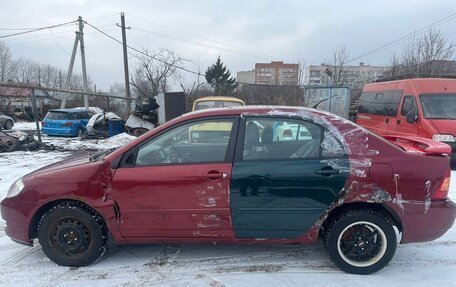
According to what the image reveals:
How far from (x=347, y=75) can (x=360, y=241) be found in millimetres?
31503

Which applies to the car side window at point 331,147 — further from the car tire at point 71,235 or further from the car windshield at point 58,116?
the car windshield at point 58,116

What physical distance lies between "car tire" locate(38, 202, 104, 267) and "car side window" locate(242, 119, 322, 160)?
5.50ft

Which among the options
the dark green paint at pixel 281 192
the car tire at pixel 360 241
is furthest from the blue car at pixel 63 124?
the car tire at pixel 360 241

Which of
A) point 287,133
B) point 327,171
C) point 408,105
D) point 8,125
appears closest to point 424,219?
point 327,171

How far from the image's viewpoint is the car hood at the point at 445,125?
822 centimetres

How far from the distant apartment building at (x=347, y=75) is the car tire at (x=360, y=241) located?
22.6 meters

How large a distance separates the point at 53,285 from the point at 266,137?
7.93 feet

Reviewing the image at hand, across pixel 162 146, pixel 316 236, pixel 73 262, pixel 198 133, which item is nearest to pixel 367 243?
pixel 316 236

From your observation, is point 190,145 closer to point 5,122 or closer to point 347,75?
point 5,122

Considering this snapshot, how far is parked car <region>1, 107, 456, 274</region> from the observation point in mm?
3148

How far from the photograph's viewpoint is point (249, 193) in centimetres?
316

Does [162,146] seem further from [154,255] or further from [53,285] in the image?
[53,285]

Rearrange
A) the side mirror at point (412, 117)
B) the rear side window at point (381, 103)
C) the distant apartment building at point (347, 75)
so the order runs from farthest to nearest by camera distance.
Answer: the distant apartment building at point (347, 75)
the rear side window at point (381, 103)
the side mirror at point (412, 117)

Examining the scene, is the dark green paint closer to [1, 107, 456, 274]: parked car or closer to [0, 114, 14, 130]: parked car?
[1, 107, 456, 274]: parked car
